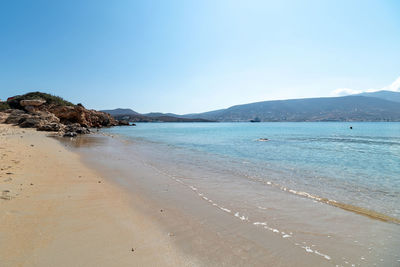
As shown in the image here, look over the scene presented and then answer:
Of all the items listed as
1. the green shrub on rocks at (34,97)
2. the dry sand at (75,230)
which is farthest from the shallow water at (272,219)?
the green shrub on rocks at (34,97)

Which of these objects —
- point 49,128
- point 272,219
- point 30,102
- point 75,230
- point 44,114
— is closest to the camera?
point 75,230

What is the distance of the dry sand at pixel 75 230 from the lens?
3.04 meters

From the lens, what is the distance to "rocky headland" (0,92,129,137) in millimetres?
33375

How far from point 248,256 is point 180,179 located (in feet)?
18.3

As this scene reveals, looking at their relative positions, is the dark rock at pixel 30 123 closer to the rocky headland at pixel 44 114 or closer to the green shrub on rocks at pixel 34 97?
the rocky headland at pixel 44 114

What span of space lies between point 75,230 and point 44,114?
47265mm

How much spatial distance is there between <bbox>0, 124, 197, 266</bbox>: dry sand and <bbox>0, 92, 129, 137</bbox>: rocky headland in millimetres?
26119

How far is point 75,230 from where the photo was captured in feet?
12.7

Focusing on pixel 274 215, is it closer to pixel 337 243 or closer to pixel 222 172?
pixel 337 243

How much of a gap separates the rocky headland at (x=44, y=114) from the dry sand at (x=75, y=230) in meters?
26.1

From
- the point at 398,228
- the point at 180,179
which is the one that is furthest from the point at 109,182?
the point at 398,228

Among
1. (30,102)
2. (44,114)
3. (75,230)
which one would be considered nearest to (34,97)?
(30,102)

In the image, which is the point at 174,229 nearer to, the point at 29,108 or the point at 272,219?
the point at 272,219

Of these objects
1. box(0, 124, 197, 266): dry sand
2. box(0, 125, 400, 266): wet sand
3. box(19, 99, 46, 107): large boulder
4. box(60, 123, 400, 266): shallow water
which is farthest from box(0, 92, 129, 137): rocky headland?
box(60, 123, 400, 266): shallow water
